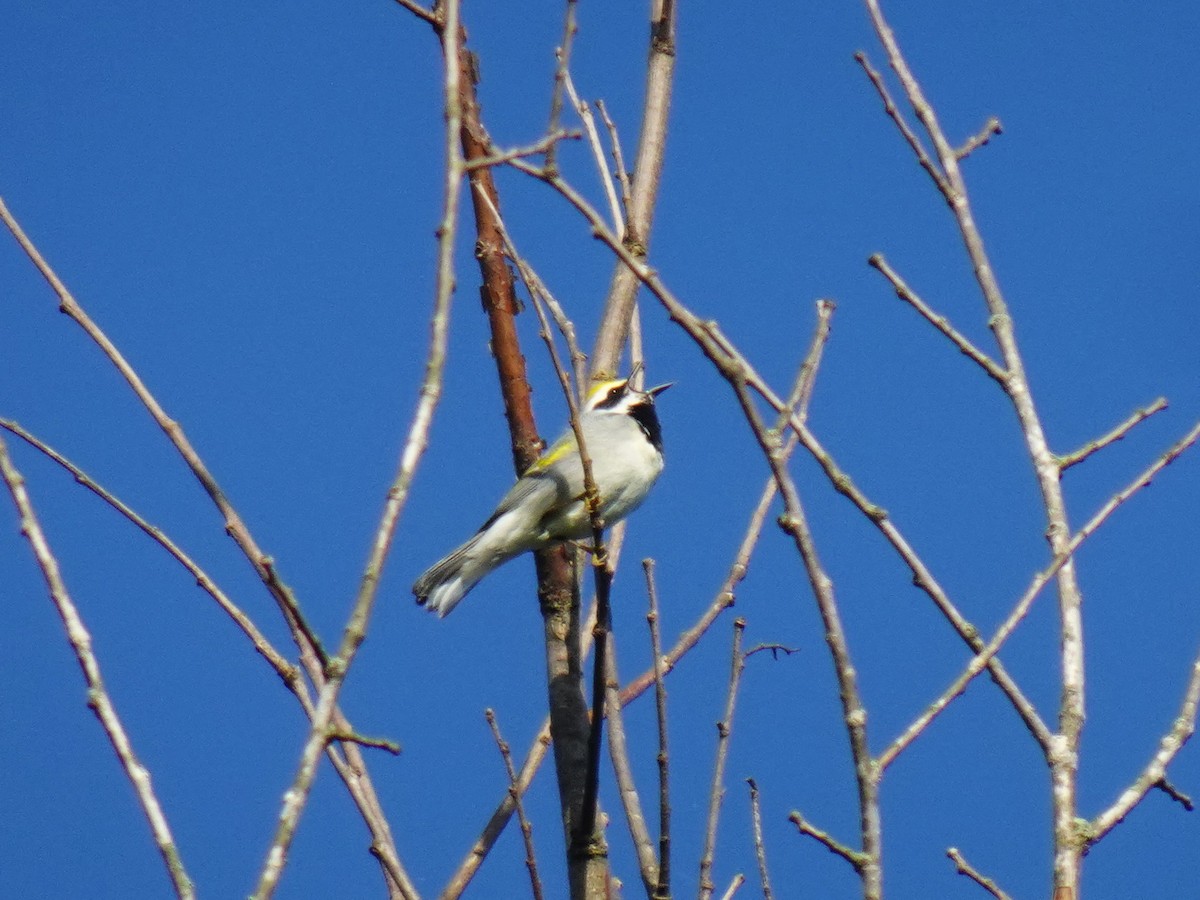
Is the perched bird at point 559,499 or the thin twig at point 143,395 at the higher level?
the perched bird at point 559,499

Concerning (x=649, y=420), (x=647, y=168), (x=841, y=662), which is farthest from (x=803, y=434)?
(x=649, y=420)

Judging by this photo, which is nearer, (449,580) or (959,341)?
(959,341)

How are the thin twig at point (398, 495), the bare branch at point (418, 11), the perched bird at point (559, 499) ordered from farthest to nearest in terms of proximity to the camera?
the perched bird at point (559, 499) < the bare branch at point (418, 11) < the thin twig at point (398, 495)

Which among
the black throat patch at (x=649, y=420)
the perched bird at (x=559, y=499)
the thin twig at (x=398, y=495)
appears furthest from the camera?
the black throat patch at (x=649, y=420)

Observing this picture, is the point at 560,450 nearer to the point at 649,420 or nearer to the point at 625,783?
the point at 649,420

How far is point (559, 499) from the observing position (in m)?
4.94

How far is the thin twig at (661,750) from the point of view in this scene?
119 inches

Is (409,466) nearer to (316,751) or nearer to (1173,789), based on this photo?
(316,751)

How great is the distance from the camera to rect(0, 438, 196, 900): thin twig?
2.08 meters

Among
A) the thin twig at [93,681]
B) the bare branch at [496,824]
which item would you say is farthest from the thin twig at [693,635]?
the thin twig at [93,681]

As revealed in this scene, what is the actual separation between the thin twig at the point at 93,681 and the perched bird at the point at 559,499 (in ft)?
7.15

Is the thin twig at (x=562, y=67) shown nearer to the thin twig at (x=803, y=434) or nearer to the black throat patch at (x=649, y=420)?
the thin twig at (x=803, y=434)

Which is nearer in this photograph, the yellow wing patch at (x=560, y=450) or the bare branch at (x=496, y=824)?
the bare branch at (x=496, y=824)

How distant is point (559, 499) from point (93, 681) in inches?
Result: 110
